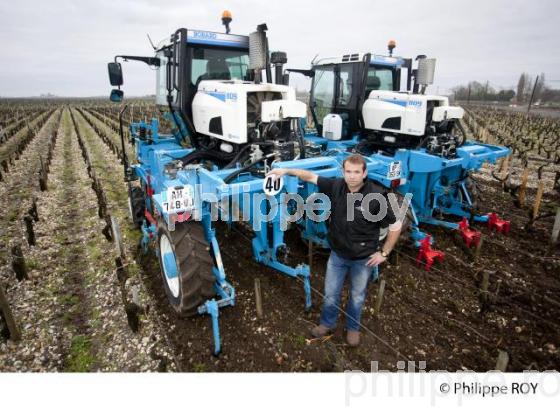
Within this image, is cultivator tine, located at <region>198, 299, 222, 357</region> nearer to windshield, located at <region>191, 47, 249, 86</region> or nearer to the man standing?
the man standing

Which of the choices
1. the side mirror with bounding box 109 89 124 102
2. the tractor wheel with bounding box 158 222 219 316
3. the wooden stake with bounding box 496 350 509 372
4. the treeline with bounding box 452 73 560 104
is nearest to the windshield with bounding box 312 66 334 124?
the side mirror with bounding box 109 89 124 102

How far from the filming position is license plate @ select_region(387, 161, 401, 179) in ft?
15.6

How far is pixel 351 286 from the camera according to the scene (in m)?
3.48

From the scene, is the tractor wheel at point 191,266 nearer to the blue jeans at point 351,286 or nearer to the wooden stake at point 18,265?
the blue jeans at point 351,286

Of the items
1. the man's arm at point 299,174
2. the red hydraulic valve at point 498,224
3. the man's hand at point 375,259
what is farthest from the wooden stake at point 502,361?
the red hydraulic valve at point 498,224

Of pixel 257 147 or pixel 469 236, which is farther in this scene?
pixel 469 236

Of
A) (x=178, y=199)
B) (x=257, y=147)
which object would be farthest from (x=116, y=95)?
(x=178, y=199)

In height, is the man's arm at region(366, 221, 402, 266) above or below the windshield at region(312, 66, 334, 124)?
below

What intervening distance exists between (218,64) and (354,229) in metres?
3.77

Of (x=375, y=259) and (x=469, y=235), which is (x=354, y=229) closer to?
(x=375, y=259)

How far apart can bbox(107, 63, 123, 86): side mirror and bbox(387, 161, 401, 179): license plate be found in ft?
13.8

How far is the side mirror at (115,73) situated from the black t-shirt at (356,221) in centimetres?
377

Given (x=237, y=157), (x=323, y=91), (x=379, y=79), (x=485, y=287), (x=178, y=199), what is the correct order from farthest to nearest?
(x=323, y=91), (x=379, y=79), (x=237, y=157), (x=485, y=287), (x=178, y=199)

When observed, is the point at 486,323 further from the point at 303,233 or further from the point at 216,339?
the point at 216,339
